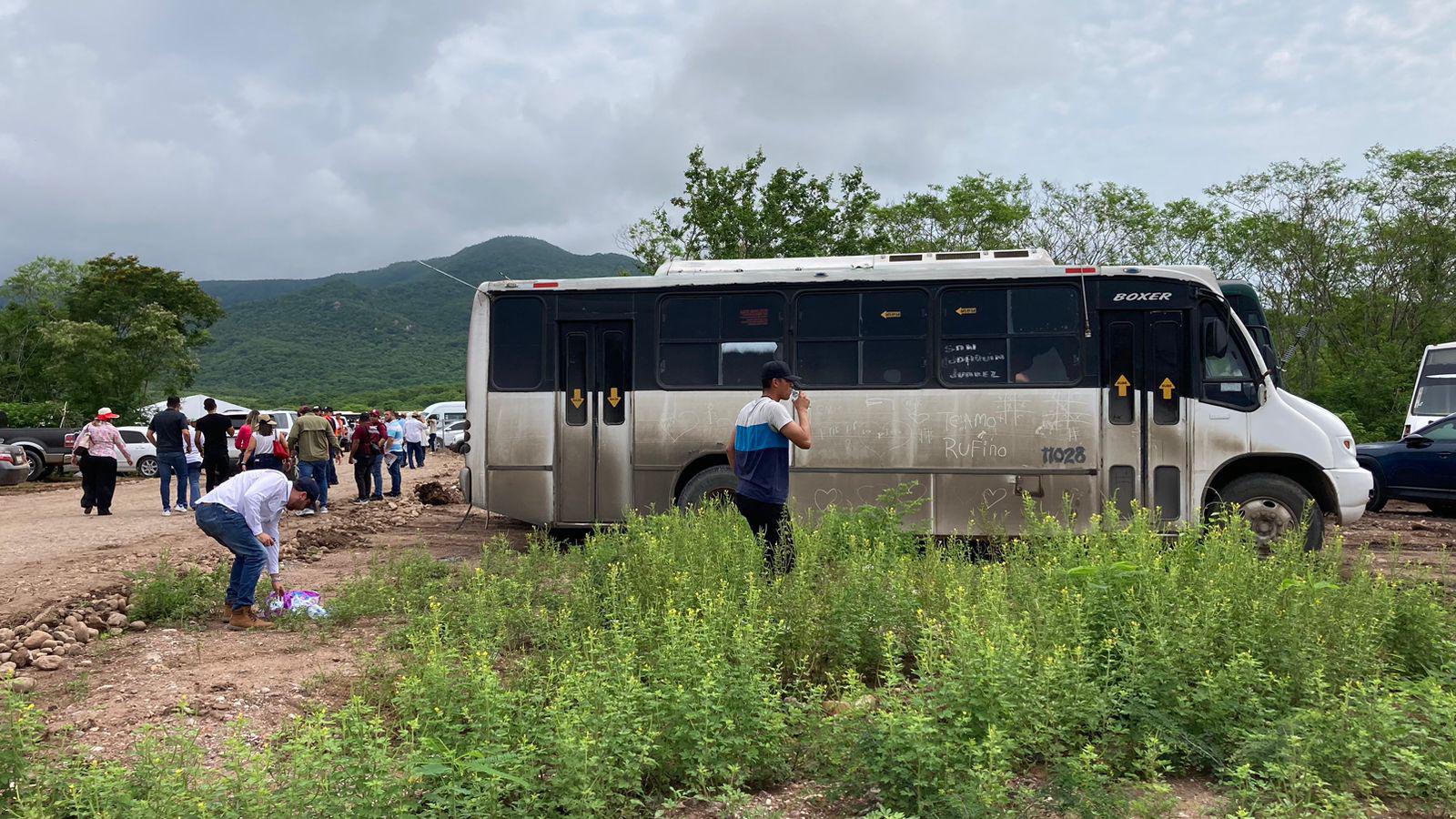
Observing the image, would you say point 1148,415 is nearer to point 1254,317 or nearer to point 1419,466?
point 1254,317

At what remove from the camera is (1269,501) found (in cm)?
971

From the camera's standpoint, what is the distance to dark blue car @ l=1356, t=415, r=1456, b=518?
47.7ft

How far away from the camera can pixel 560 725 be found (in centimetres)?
384

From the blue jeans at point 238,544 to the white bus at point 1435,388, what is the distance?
19480mm

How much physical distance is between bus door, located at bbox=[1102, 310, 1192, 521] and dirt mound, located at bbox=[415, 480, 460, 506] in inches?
482

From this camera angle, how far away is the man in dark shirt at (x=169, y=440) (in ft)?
50.6

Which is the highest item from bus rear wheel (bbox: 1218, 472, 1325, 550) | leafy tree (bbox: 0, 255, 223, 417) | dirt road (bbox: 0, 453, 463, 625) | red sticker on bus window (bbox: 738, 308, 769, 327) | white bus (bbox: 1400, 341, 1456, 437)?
leafy tree (bbox: 0, 255, 223, 417)

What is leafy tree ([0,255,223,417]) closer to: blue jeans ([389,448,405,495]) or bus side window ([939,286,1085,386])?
blue jeans ([389,448,405,495])

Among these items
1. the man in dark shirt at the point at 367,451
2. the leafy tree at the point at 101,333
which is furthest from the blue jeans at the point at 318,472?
the leafy tree at the point at 101,333

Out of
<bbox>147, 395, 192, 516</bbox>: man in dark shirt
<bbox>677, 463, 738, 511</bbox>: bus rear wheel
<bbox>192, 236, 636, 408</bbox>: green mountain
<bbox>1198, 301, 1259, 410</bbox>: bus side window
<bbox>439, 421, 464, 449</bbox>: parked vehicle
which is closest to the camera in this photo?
<bbox>1198, 301, 1259, 410</bbox>: bus side window

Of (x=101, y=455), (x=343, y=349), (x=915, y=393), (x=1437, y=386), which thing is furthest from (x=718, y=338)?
(x=343, y=349)

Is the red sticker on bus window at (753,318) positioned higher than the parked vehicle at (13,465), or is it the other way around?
the red sticker on bus window at (753,318)

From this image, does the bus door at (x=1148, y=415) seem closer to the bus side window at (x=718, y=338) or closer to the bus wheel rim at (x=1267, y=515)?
the bus wheel rim at (x=1267, y=515)

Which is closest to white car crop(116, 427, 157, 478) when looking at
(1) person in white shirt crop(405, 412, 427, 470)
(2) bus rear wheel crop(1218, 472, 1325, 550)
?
(1) person in white shirt crop(405, 412, 427, 470)
